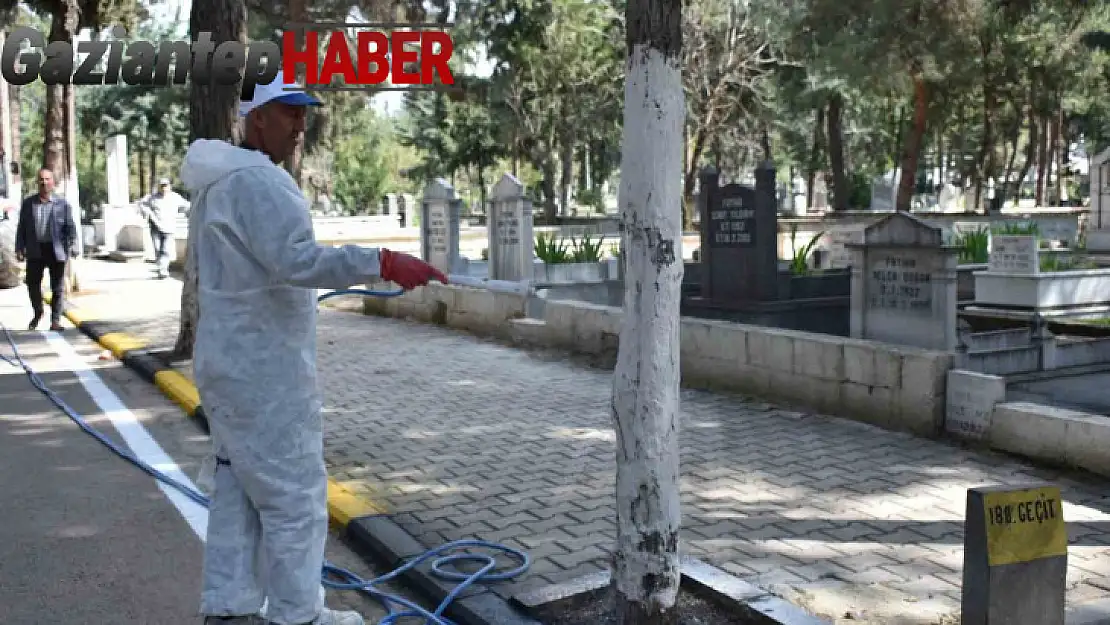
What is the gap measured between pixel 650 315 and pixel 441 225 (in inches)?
483

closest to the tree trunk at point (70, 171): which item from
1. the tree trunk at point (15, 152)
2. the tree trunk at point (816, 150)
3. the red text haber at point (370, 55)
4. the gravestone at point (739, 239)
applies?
the tree trunk at point (15, 152)

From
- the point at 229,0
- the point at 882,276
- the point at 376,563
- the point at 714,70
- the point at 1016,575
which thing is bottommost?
the point at 376,563

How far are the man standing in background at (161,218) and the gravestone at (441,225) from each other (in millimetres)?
8232

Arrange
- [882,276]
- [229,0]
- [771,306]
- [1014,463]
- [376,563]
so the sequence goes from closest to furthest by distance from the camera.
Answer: [376,563]
[1014,463]
[882,276]
[229,0]
[771,306]

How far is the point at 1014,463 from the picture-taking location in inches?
263

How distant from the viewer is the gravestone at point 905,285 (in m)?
8.55

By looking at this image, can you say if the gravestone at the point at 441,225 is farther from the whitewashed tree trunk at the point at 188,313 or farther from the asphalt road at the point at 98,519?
the asphalt road at the point at 98,519

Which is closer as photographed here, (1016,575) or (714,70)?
(1016,575)

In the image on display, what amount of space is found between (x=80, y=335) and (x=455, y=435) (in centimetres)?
885

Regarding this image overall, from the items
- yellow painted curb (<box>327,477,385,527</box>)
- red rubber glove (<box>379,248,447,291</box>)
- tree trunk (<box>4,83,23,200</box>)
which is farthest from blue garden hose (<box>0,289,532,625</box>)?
tree trunk (<box>4,83,23,200</box>)

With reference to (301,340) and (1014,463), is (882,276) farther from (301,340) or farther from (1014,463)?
(301,340)

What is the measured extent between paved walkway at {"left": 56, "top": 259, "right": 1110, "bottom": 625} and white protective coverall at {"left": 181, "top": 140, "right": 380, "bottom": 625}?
1.44 metres

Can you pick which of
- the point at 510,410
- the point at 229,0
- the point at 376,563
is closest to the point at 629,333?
the point at 376,563

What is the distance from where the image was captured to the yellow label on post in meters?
3.48
